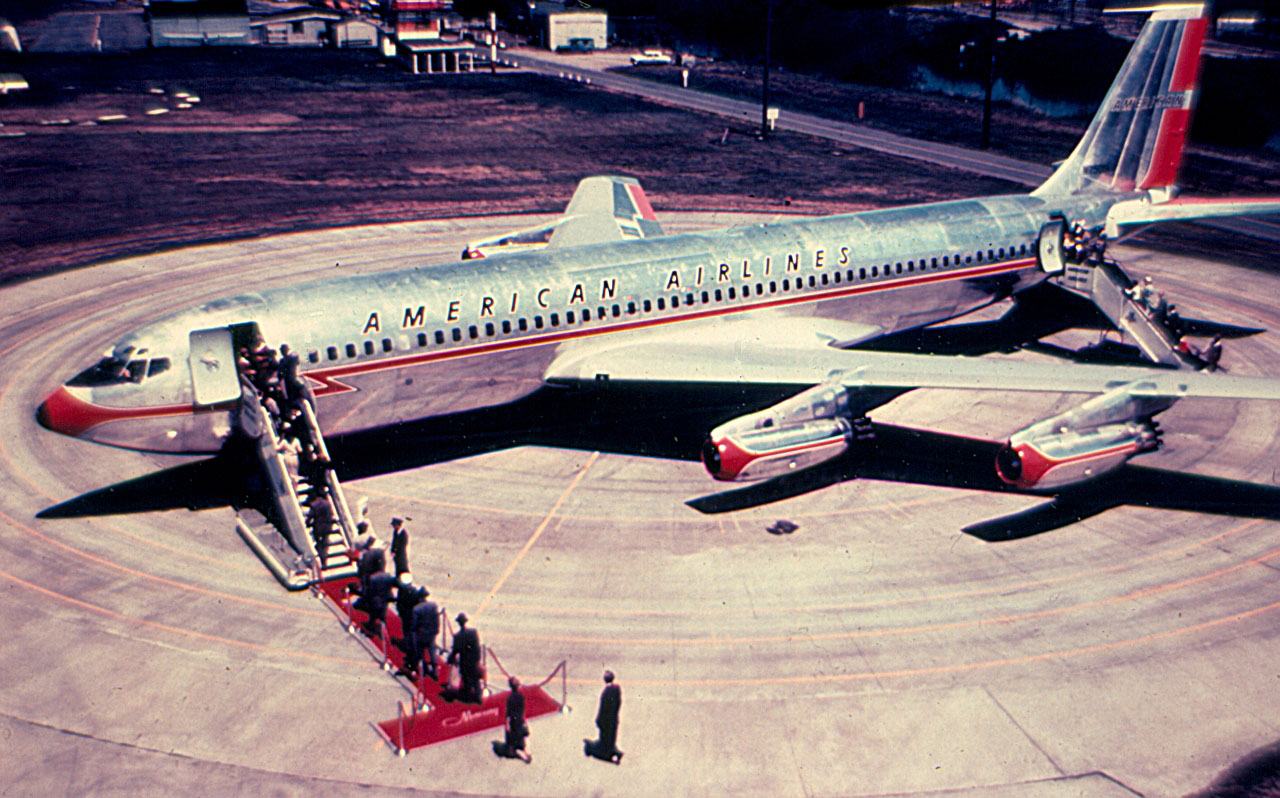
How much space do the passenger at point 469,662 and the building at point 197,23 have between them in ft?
517

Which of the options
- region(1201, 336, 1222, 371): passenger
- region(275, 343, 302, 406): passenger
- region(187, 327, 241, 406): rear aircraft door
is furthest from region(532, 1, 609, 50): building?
region(275, 343, 302, 406): passenger

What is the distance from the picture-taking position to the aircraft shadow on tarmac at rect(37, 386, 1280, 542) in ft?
95.5

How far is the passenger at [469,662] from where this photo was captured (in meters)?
19.9

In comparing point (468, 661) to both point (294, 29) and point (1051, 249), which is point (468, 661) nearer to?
point (1051, 249)

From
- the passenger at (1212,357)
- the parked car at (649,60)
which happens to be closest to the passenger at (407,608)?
the passenger at (1212,357)

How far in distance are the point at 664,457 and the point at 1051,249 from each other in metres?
18.7

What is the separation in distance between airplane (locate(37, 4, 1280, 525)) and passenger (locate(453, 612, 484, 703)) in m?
9.35

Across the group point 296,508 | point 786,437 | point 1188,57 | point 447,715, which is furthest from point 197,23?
point 447,715

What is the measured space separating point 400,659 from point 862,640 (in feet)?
34.5

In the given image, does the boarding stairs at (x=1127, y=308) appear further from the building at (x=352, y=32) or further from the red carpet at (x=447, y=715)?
the building at (x=352, y=32)

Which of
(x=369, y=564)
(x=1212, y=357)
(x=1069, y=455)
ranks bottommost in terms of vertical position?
(x=369, y=564)

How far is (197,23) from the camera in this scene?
152000 millimetres

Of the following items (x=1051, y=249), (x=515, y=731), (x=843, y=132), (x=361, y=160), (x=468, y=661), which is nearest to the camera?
(x=515, y=731)

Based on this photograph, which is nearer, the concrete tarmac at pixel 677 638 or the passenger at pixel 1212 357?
the concrete tarmac at pixel 677 638
